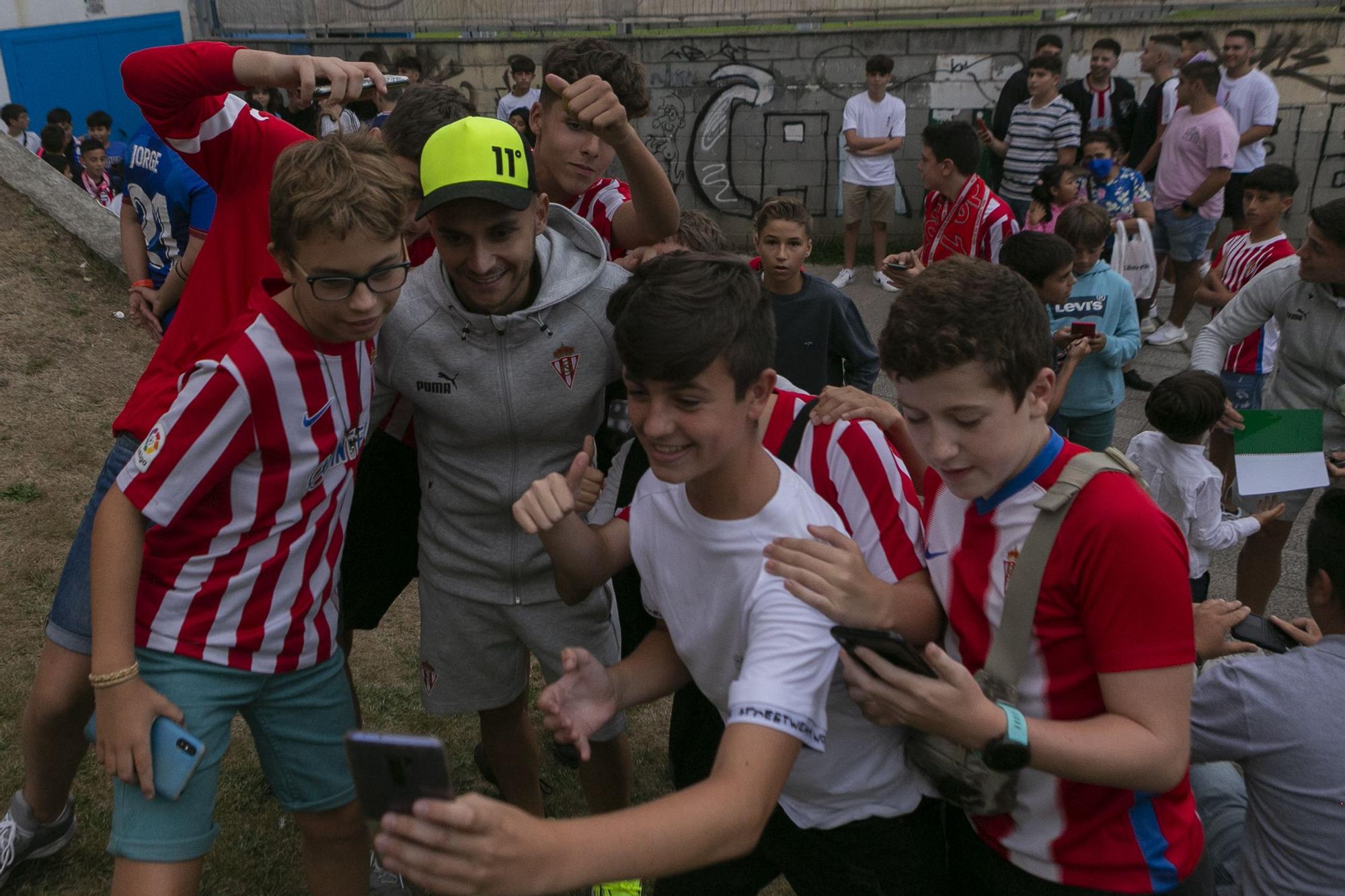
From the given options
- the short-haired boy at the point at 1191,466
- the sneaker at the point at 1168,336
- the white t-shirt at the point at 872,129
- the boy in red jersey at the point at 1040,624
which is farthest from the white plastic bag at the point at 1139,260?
the boy in red jersey at the point at 1040,624

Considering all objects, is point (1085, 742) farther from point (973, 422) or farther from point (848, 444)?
point (848, 444)

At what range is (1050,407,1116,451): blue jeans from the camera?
519 centimetres

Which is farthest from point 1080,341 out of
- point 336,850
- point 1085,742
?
point 336,850

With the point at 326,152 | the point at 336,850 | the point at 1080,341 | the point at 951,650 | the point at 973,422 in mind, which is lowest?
the point at 336,850

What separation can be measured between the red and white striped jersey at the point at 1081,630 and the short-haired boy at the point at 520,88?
1096 cm

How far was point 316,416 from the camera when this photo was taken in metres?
2.40

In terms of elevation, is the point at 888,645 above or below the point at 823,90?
above

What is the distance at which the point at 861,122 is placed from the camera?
11367 millimetres

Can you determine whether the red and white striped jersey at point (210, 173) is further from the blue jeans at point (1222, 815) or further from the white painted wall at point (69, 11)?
the white painted wall at point (69, 11)

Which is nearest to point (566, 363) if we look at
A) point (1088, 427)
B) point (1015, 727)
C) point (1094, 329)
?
point (1015, 727)

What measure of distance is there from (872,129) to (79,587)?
1014 centimetres

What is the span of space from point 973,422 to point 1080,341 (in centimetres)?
312

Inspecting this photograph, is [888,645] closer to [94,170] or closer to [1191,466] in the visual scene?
[1191,466]

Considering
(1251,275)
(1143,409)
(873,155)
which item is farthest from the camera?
(873,155)
